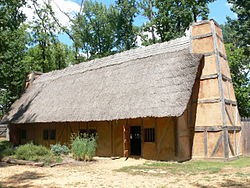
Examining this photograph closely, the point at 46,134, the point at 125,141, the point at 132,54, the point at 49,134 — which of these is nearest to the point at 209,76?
the point at 125,141

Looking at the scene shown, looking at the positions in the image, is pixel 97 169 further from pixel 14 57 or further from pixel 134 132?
pixel 14 57

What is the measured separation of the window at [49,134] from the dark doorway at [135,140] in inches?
274

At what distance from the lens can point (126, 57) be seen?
21.0m

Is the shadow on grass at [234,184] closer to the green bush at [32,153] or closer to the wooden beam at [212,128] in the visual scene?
the wooden beam at [212,128]

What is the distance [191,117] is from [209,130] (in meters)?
1.24

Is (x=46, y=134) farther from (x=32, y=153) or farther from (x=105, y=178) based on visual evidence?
(x=105, y=178)

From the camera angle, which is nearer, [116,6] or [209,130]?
[209,130]

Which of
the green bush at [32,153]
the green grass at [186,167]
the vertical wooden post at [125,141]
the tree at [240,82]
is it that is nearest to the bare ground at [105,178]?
the green grass at [186,167]

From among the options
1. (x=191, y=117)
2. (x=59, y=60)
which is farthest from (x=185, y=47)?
(x=59, y=60)

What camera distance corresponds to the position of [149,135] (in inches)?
659

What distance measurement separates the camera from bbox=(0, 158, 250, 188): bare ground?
10039mm

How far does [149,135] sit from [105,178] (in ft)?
19.3

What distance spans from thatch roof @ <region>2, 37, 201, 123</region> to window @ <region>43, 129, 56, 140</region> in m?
1.68

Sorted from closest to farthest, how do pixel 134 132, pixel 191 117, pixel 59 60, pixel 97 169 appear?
pixel 97 169 < pixel 191 117 < pixel 134 132 < pixel 59 60
